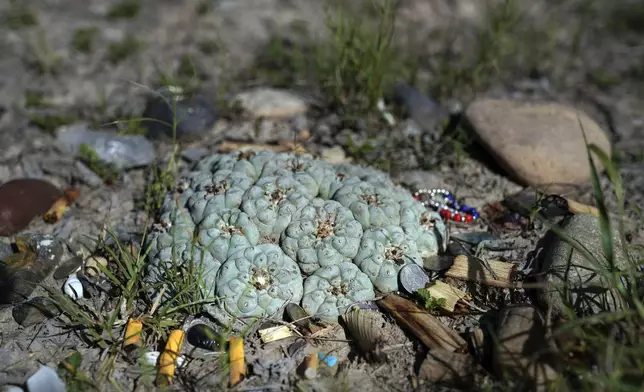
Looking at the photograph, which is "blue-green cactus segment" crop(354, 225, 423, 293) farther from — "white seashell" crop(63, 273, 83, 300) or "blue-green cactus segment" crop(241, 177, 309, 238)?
"white seashell" crop(63, 273, 83, 300)

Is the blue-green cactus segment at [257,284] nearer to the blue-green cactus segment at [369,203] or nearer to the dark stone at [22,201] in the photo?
the blue-green cactus segment at [369,203]

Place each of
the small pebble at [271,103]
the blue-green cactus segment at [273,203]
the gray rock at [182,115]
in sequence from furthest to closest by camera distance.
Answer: the small pebble at [271,103] → the gray rock at [182,115] → the blue-green cactus segment at [273,203]

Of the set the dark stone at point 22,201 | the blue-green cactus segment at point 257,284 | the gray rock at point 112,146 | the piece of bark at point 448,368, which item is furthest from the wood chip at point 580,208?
the dark stone at point 22,201

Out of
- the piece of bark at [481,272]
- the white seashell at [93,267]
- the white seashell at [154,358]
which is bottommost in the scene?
the white seashell at [93,267]

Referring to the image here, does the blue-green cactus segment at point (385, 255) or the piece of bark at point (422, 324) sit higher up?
the blue-green cactus segment at point (385, 255)

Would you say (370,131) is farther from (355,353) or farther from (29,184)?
(29,184)

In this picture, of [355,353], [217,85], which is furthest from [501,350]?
[217,85]
